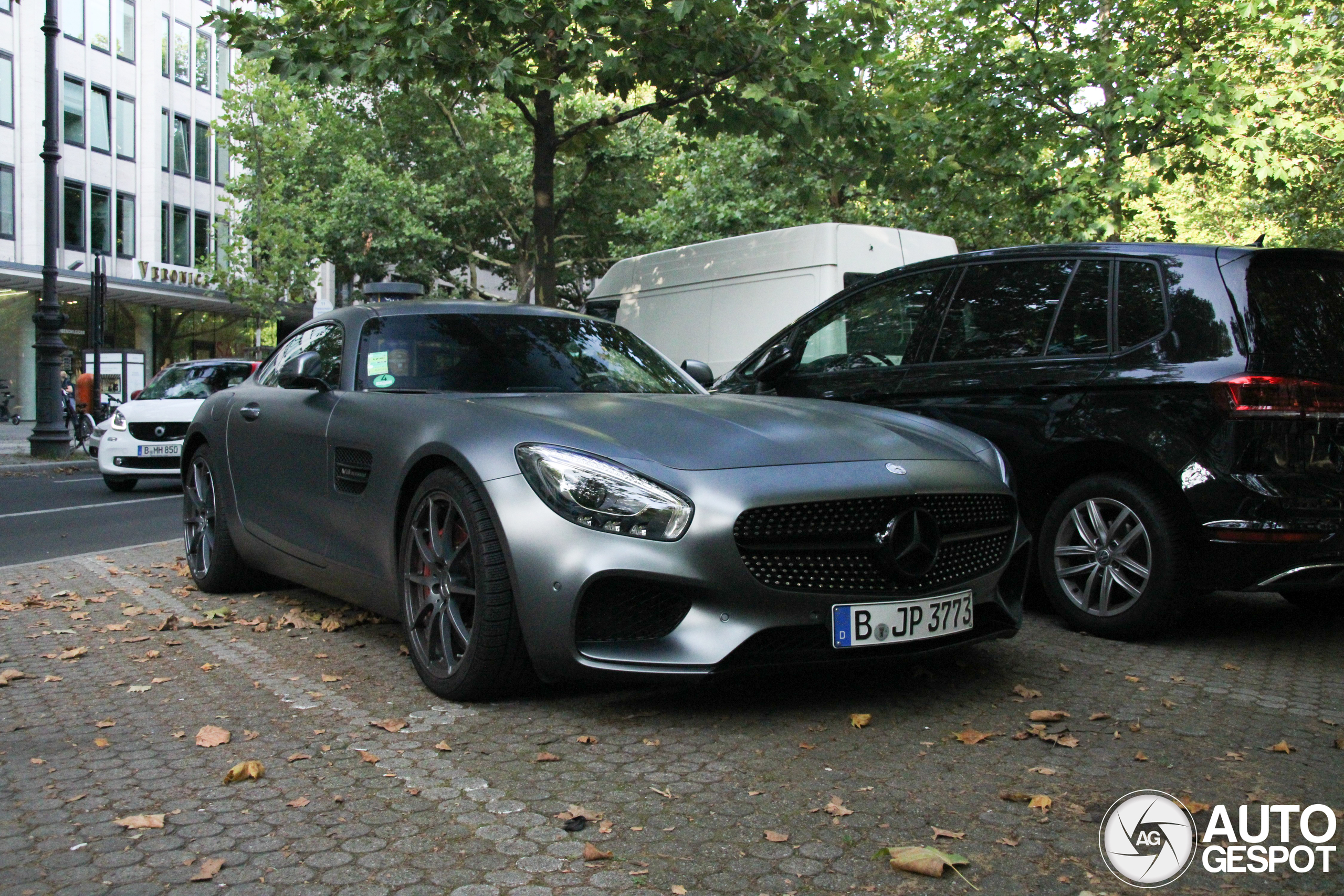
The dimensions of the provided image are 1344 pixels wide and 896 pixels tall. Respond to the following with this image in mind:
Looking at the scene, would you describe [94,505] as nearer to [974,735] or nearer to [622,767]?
[622,767]

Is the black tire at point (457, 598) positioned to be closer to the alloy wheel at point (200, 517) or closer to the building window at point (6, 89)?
the alloy wheel at point (200, 517)

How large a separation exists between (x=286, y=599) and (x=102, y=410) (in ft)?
67.7

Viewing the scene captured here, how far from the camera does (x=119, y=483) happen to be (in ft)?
49.7

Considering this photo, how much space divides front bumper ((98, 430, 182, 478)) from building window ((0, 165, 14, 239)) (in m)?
24.9

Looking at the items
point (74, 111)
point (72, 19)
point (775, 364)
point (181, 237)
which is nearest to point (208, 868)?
point (775, 364)

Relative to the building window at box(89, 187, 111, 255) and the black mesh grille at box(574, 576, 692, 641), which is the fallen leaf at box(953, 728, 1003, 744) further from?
the building window at box(89, 187, 111, 255)

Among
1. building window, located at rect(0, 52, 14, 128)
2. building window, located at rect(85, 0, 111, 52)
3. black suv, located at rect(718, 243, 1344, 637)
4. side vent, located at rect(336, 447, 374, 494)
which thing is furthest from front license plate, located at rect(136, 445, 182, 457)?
building window, located at rect(85, 0, 111, 52)

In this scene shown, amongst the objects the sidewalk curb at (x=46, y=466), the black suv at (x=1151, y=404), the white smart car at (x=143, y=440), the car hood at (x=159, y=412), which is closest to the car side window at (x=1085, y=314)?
the black suv at (x=1151, y=404)

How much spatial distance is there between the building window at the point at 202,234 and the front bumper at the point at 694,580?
43388 mm

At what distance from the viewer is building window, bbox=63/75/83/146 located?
38125 mm

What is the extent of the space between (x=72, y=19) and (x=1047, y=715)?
40608 millimetres

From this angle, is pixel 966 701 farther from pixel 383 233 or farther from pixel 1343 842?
pixel 383 233

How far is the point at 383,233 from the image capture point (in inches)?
1375

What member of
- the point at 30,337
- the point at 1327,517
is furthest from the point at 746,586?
the point at 30,337
